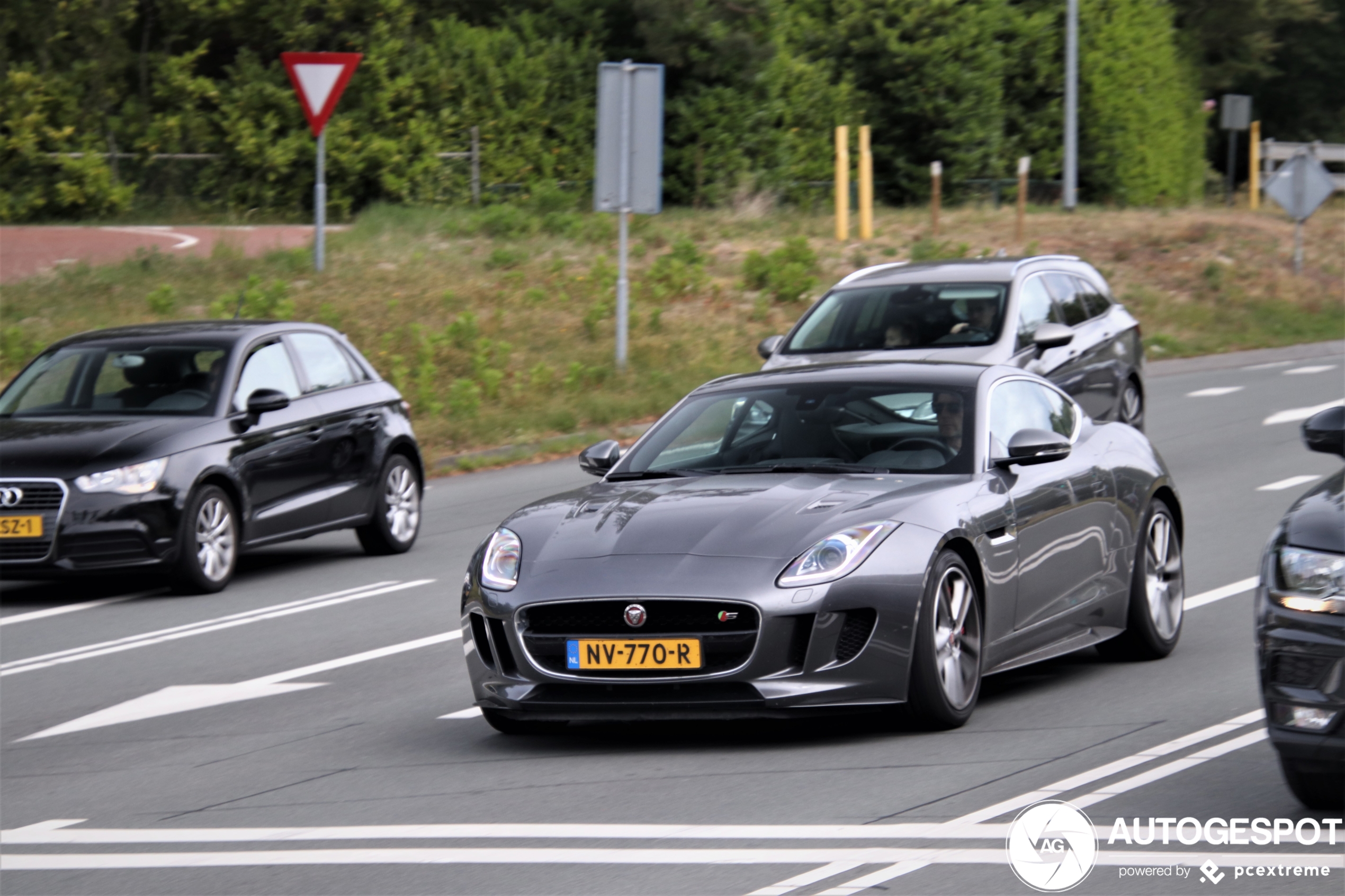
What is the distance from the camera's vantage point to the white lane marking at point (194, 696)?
8.83 metres

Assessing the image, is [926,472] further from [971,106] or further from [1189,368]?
[971,106]

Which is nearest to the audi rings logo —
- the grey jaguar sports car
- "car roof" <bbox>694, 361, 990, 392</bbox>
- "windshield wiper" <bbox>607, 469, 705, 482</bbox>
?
the grey jaguar sports car

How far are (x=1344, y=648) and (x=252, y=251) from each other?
24.3m

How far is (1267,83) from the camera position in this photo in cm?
6900

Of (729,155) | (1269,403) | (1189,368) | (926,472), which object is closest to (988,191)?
(729,155)

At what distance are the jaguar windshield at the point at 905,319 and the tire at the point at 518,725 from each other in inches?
279

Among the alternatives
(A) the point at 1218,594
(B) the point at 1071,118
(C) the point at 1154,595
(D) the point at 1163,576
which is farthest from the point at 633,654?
(B) the point at 1071,118

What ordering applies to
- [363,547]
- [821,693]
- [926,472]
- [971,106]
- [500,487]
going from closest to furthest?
1. [821,693]
2. [926,472]
3. [363,547]
4. [500,487]
5. [971,106]

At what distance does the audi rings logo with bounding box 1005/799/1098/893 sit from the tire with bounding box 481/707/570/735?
7.22 ft

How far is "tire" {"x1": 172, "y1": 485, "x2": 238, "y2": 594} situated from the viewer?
40.3 feet

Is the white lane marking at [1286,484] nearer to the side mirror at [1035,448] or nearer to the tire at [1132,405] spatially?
the tire at [1132,405]

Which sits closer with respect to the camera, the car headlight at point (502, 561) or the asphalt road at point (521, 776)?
the asphalt road at point (521, 776)

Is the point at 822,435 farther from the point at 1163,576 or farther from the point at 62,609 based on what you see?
the point at 62,609

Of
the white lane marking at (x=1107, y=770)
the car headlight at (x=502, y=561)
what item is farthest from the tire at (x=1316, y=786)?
the car headlight at (x=502, y=561)
